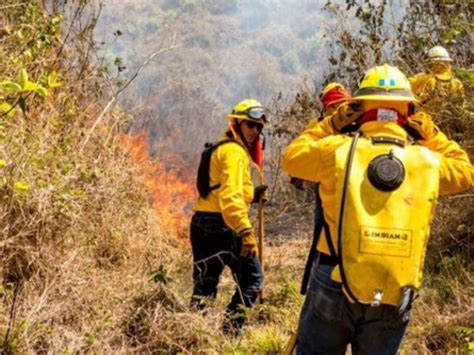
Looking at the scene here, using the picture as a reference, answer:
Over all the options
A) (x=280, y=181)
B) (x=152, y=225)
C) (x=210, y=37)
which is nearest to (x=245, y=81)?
(x=210, y=37)

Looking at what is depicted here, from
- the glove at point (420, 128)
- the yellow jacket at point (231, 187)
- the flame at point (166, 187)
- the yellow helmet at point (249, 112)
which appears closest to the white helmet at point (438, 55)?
the yellow helmet at point (249, 112)

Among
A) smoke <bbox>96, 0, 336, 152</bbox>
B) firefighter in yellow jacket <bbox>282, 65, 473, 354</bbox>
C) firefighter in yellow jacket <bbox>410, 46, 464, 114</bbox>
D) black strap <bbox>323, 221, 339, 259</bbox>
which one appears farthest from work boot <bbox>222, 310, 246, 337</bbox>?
smoke <bbox>96, 0, 336, 152</bbox>

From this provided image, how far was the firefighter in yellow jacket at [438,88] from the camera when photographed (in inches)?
205

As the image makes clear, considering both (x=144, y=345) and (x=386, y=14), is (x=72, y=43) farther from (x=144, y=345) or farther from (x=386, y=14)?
(x=386, y=14)

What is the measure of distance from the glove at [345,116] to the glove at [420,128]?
228mm

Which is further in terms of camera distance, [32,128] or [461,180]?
[32,128]

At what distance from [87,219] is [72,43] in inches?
94.5

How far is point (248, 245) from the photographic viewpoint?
450 centimetres

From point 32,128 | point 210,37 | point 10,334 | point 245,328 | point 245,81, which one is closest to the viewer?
point 10,334

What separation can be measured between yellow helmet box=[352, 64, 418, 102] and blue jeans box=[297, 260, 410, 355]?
28.6 inches

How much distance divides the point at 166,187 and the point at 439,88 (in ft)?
37.7

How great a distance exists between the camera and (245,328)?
448 cm

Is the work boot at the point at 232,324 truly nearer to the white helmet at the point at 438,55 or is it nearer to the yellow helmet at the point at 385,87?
the yellow helmet at the point at 385,87

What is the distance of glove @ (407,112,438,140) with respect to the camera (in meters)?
2.76
